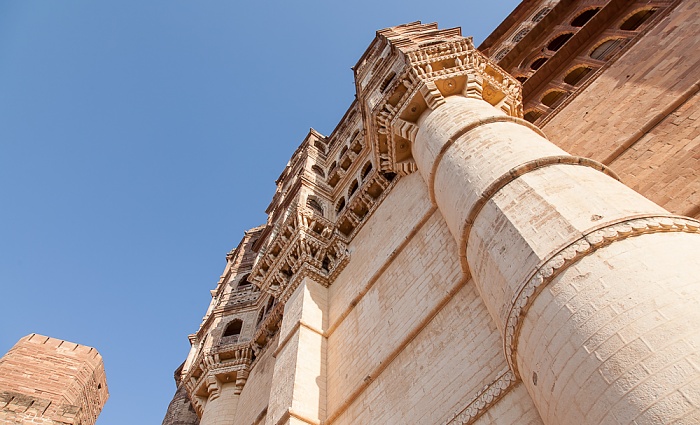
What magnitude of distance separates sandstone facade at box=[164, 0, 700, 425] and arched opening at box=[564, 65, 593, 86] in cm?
4

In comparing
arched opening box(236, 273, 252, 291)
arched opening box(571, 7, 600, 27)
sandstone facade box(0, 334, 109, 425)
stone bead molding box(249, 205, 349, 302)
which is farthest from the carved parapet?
arched opening box(571, 7, 600, 27)

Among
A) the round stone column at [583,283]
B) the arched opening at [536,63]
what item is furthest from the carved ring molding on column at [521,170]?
the arched opening at [536,63]

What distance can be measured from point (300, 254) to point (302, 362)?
330 centimetres

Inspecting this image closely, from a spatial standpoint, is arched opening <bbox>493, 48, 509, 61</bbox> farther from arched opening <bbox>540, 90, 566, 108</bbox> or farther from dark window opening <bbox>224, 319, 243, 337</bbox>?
dark window opening <bbox>224, 319, 243, 337</bbox>

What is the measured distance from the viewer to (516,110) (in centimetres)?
818

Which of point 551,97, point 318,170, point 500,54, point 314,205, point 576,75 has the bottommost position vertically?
point 551,97

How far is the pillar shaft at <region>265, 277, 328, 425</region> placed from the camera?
23.5 feet

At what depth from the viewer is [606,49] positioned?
8.57 meters

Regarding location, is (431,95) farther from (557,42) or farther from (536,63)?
(557,42)

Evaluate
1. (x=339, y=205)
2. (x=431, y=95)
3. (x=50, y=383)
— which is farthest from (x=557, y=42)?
(x=50, y=383)

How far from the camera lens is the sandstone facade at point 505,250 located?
120 inches

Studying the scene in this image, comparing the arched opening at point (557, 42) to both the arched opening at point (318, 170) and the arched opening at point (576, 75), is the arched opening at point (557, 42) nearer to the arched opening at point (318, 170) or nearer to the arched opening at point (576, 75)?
the arched opening at point (576, 75)

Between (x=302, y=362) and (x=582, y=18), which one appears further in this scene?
(x=582, y=18)

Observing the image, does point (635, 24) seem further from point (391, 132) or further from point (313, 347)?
point (313, 347)
